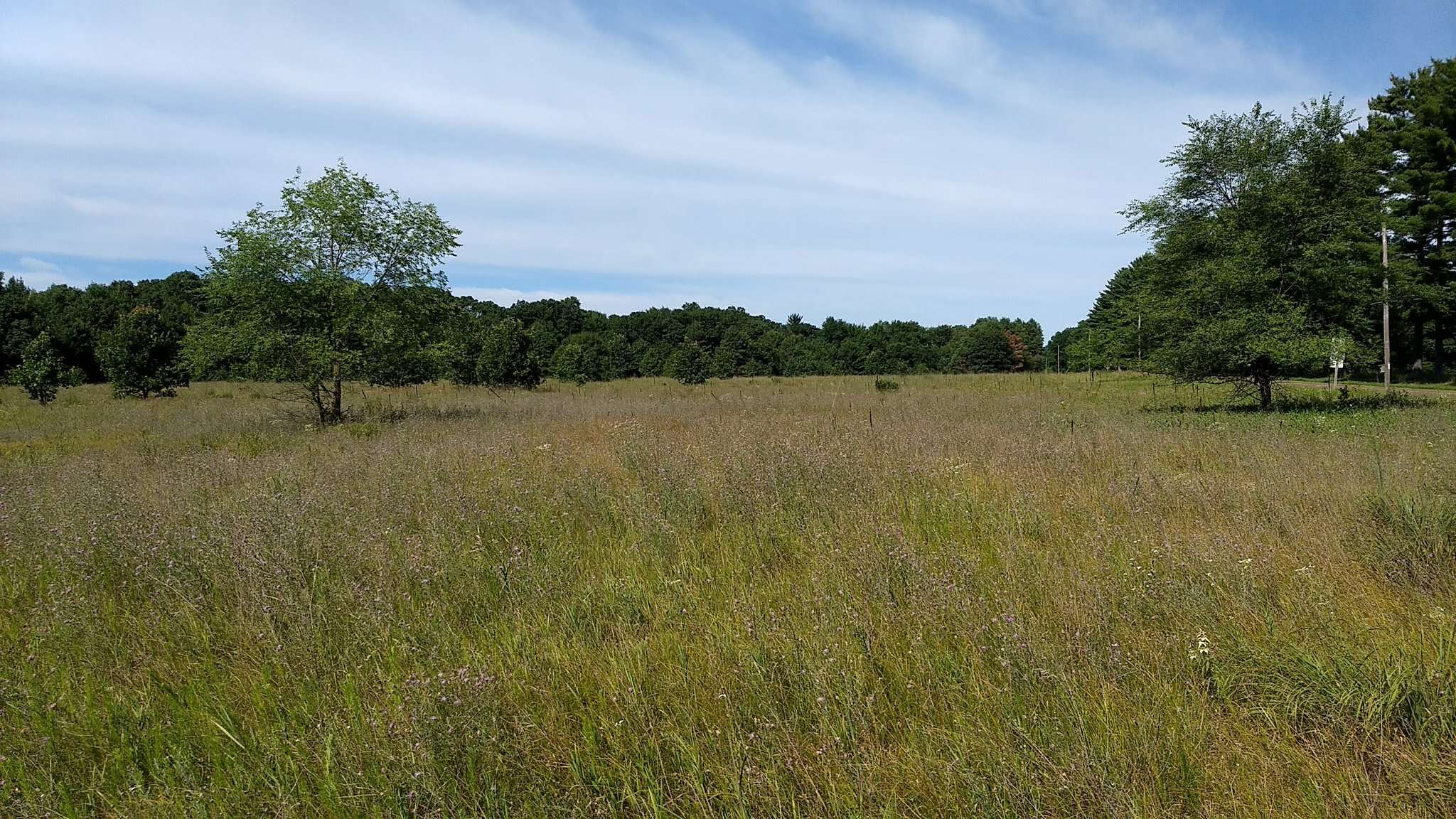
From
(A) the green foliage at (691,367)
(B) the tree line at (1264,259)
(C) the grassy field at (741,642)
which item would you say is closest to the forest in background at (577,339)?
(A) the green foliage at (691,367)

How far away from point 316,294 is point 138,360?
15378mm

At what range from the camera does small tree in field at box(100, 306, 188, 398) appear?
820 inches

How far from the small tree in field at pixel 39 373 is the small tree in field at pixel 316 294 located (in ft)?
40.8

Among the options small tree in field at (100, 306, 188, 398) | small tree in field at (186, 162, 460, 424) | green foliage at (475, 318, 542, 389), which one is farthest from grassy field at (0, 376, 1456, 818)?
green foliage at (475, 318, 542, 389)

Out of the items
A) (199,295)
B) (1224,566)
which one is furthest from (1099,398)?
(199,295)

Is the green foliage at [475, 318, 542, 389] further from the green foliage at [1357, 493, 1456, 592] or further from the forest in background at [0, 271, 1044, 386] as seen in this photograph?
the green foliage at [1357, 493, 1456, 592]

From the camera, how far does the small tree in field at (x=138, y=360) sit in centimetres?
2083

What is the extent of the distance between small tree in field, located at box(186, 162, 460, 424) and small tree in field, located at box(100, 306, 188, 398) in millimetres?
12440

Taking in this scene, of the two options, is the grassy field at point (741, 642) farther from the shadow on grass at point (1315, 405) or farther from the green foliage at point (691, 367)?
the green foliage at point (691, 367)

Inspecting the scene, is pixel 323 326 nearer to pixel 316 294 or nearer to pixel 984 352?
pixel 316 294

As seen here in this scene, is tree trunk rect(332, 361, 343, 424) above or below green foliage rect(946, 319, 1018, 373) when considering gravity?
below

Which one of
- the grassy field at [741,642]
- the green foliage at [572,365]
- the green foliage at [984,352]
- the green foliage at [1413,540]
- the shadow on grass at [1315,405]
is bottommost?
the grassy field at [741,642]

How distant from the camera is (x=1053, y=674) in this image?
2363 mm

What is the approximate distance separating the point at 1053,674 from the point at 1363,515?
3.66 meters
